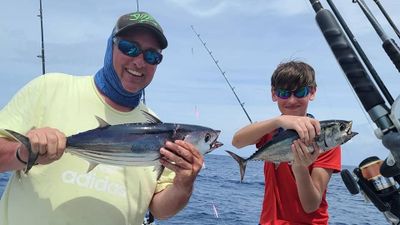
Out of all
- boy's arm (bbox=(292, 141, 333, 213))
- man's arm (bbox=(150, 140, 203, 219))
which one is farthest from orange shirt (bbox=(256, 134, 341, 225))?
man's arm (bbox=(150, 140, 203, 219))

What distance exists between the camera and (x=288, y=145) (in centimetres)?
346

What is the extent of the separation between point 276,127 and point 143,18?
4.38 feet

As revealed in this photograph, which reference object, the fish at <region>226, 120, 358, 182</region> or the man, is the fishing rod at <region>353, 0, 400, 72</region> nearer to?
the fish at <region>226, 120, 358, 182</region>

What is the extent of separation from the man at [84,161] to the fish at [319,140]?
0.85 m

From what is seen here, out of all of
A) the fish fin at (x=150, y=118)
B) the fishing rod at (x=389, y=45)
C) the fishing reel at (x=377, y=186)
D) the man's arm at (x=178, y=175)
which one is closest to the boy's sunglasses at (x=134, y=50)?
the fish fin at (x=150, y=118)

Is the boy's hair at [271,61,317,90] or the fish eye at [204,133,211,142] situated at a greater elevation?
the boy's hair at [271,61,317,90]

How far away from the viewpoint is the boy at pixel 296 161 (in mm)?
3307

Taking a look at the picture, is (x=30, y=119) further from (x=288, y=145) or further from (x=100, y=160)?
(x=288, y=145)

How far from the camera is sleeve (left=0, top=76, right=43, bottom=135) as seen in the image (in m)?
2.67

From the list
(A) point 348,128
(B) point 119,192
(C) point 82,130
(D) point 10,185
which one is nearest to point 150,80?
(C) point 82,130

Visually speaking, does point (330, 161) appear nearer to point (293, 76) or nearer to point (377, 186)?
point (293, 76)

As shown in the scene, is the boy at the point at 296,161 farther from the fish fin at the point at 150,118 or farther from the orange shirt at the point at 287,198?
the fish fin at the point at 150,118

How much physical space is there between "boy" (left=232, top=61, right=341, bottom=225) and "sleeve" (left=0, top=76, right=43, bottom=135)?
1.74 m

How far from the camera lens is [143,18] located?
3.10 m
